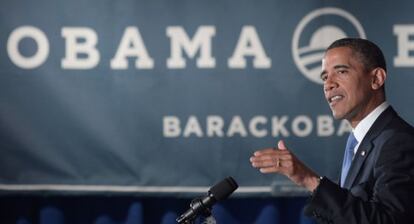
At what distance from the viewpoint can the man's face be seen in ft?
6.24

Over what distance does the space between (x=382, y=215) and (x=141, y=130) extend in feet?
5.51

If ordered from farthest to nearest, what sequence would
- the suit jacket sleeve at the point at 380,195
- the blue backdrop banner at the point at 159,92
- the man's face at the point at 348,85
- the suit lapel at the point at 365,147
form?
the blue backdrop banner at the point at 159,92 → the man's face at the point at 348,85 → the suit lapel at the point at 365,147 → the suit jacket sleeve at the point at 380,195

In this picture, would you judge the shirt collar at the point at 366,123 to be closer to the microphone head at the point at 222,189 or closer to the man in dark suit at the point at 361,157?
the man in dark suit at the point at 361,157

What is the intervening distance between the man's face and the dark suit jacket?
0.11 m

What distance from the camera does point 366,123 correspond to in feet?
6.17

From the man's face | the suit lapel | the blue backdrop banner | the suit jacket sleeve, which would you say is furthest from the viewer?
the blue backdrop banner

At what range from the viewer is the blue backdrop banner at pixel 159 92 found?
3.16m

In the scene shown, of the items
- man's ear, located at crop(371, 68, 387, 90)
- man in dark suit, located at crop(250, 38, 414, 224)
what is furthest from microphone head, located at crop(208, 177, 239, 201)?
man's ear, located at crop(371, 68, 387, 90)

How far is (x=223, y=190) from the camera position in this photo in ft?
6.03

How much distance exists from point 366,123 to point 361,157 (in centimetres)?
12

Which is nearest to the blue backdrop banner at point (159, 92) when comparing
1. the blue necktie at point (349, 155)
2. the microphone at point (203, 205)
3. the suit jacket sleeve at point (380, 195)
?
the blue necktie at point (349, 155)

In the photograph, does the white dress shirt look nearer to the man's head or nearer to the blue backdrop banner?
the man's head

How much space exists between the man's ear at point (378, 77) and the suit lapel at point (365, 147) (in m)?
0.09

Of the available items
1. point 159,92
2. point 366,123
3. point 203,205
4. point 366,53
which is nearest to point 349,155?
point 366,123
